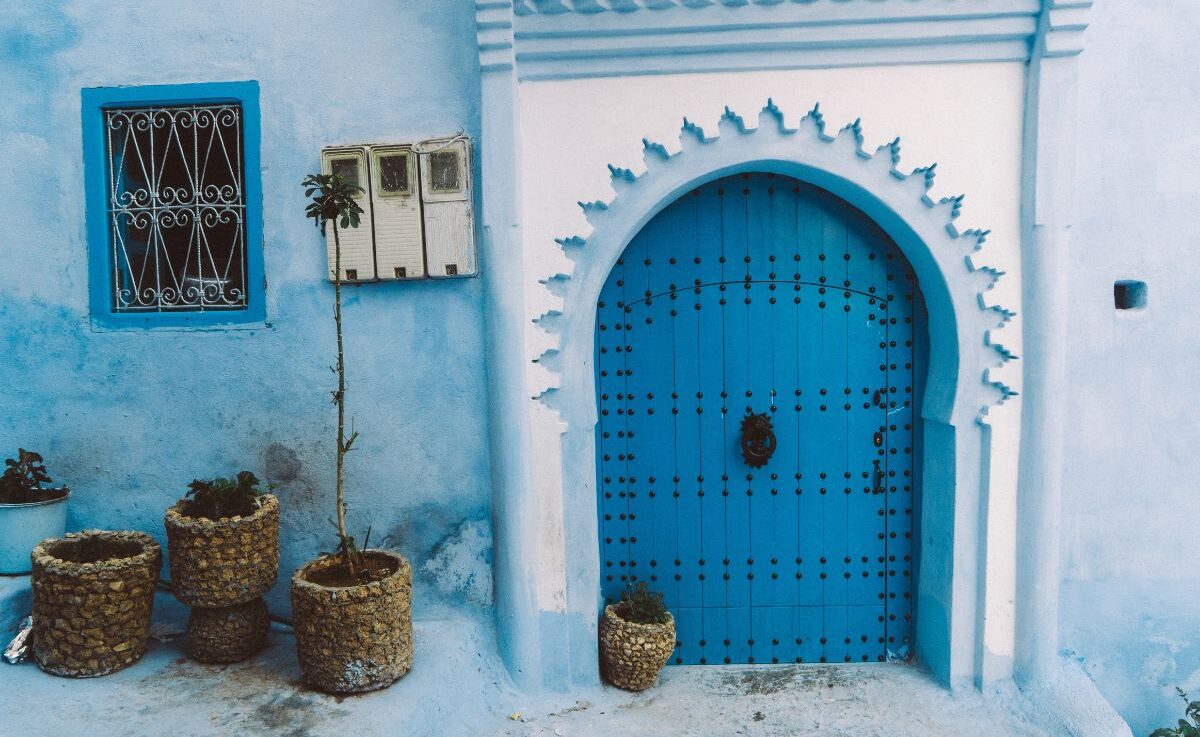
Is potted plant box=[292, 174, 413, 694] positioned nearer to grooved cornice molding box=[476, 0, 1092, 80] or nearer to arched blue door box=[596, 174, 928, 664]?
grooved cornice molding box=[476, 0, 1092, 80]

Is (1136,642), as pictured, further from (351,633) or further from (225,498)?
(225,498)

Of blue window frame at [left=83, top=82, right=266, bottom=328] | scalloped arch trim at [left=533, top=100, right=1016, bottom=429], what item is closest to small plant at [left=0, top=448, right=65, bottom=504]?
blue window frame at [left=83, top=82, right=266, bottom=328]

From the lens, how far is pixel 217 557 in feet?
9.81

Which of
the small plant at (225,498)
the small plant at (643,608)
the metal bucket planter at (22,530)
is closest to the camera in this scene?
the small plant at (225,498)

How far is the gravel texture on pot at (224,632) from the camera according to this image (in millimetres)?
3109

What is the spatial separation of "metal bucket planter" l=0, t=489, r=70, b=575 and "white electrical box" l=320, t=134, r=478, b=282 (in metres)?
1.64

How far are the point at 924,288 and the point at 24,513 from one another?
3.94 metres

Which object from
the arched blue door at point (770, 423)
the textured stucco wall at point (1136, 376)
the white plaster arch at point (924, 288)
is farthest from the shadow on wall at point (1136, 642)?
the arched blue door at point (770, 423)

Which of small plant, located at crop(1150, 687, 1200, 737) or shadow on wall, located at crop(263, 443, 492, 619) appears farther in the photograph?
shadow on wall, located at crop(263, 443, 492, 619)

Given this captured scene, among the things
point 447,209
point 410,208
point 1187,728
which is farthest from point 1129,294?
point 410,208

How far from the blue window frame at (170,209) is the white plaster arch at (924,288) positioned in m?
1.42

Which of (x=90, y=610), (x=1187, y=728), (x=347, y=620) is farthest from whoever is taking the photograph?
(x=1187, y=728)

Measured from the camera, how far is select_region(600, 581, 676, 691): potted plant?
10.7 ft

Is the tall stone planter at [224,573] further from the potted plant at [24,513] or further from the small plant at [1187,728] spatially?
the small plant at [1187,728]
